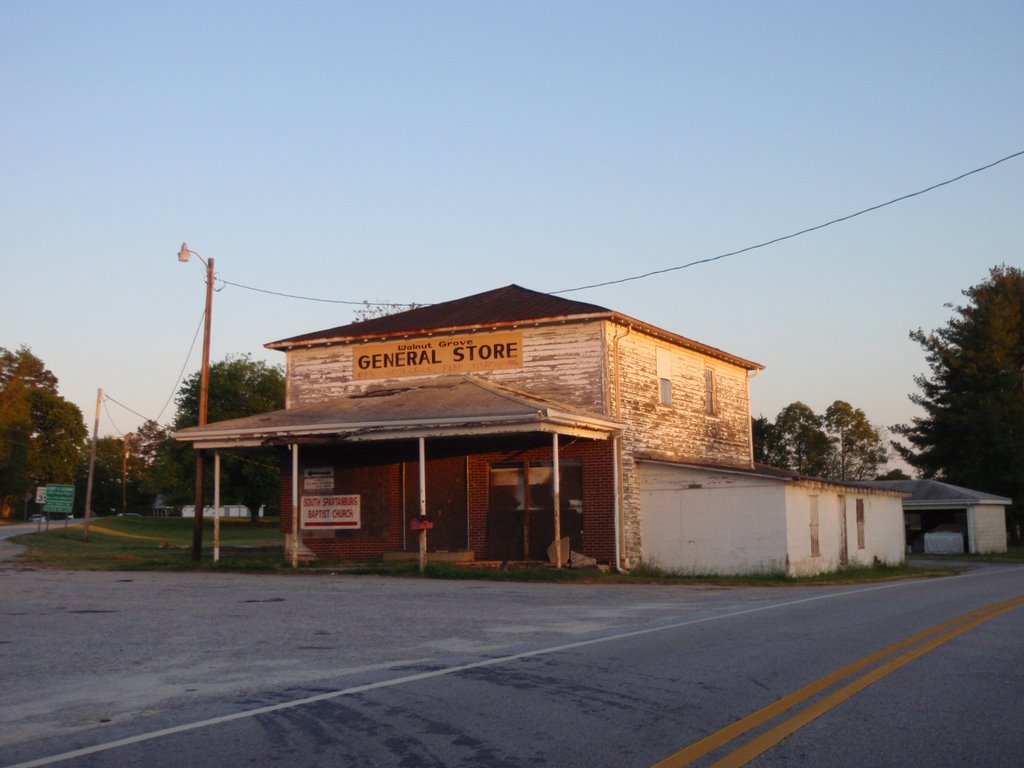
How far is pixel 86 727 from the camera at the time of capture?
7.17 m

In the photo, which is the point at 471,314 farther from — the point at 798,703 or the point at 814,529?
the point at 798,703

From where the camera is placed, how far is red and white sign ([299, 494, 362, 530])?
93.2ft

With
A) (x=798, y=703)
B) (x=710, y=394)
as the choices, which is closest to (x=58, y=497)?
(x=710, y=394)

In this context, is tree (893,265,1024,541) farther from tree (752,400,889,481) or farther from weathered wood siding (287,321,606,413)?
weathered wood siding (287,321,606,413)

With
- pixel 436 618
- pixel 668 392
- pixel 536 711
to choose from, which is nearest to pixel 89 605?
pixel 436 618

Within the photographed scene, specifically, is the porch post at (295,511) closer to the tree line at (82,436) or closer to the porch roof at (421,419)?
the porch roof at (421,419)

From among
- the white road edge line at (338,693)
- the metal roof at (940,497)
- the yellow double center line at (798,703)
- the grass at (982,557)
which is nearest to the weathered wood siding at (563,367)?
the white road edge line at (338,693)

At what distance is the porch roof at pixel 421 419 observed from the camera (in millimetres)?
23109

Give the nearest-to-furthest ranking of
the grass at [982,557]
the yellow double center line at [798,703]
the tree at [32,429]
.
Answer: the yellow double center line at [798,703], the grass at [982,557], the tree at [32,429]

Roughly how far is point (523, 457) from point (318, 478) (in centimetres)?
590

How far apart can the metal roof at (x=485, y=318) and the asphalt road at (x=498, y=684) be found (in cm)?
1212

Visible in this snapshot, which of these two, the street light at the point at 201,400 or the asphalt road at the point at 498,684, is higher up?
the street light at the point at 201,400

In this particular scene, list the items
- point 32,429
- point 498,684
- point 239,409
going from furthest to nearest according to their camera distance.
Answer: point 32,429, point 239,409, point 498,684

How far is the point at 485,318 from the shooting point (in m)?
28.6
